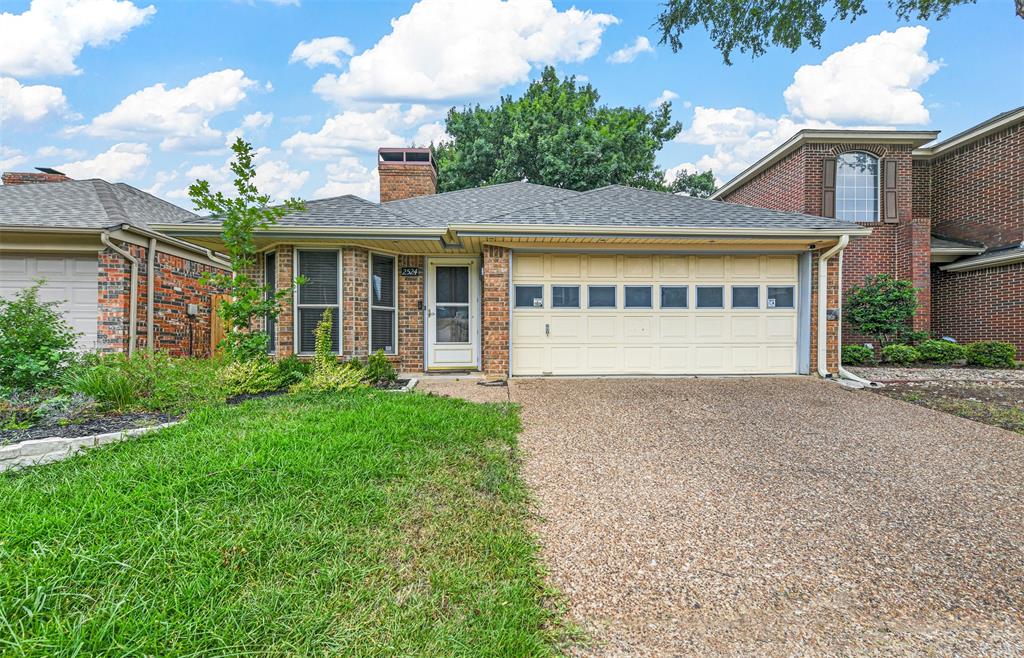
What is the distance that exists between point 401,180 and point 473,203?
3117 mm

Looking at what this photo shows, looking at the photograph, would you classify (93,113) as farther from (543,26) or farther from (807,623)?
(807,623)

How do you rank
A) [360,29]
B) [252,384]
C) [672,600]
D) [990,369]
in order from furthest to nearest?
[360,29], [990,369], [252,384], [672,600]

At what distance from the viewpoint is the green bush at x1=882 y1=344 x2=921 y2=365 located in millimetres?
10484

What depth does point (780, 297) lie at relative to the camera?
8.53 meters

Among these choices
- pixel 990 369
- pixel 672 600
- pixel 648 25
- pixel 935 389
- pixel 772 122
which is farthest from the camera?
Answer: pixel 772 122

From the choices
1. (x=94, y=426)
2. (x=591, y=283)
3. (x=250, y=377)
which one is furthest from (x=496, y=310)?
(x=94, y=426)

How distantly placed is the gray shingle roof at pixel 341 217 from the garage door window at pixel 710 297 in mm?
4972

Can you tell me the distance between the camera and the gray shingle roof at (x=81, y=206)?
802cm

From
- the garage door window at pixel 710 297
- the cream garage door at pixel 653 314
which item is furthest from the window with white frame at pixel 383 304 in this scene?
the garage door window at pixel 710 297

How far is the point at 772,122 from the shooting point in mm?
17500

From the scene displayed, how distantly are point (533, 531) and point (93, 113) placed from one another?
14648 millimetres

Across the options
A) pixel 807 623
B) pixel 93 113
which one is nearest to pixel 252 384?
pixel 807 623

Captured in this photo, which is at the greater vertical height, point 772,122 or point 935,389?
point 772,122

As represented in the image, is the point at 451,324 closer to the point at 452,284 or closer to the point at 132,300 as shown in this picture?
the point at 452,284
